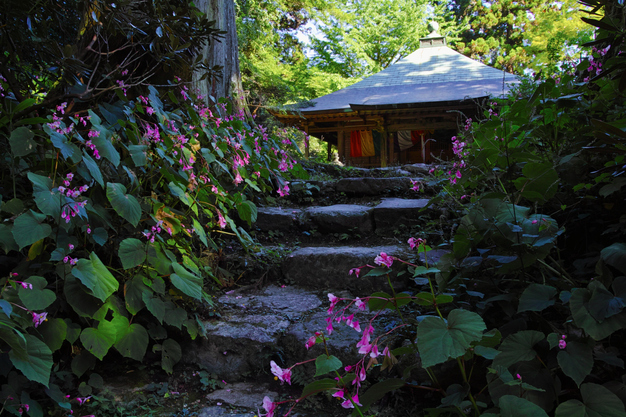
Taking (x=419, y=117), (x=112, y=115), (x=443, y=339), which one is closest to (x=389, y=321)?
(x=443, y=339)

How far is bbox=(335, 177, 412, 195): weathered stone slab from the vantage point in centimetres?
397

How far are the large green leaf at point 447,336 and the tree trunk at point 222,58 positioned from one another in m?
2.54

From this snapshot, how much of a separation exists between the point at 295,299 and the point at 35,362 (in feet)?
4.33

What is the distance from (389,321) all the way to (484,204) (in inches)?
28.8

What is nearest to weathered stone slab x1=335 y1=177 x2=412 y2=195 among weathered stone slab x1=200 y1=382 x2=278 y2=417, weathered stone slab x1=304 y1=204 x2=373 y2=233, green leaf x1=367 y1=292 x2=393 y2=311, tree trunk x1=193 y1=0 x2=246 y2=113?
weathered stone slab x1=304 y1=204 x2=373 y2=233

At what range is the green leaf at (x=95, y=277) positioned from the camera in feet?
4.25

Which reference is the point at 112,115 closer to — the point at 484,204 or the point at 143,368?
the point at 143,368

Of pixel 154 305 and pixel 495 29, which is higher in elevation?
pixel 495 29

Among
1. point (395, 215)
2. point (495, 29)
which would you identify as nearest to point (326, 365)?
point (395, 215)

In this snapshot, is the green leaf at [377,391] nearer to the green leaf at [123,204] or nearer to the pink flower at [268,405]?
the pink flower at [268,405]

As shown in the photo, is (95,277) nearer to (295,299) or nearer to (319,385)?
(319,385)

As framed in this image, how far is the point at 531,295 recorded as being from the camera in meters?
1.14

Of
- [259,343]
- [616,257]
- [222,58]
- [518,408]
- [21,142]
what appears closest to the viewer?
[518,408]

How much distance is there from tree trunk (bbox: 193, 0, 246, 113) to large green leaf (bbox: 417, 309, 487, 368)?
8.35ft
